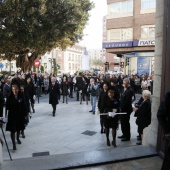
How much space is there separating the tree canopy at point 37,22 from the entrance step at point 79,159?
15.4m

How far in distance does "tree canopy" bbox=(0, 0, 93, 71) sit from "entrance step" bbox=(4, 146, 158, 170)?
15.4 metres

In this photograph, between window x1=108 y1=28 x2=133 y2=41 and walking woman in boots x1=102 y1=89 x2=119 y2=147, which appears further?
window x1=108 y1=28 x2=133 y2=41

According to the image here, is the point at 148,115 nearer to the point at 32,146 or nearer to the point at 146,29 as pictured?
the point at 32,146

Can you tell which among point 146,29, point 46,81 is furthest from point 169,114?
point 146,29

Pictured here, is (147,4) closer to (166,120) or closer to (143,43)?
(143,43)

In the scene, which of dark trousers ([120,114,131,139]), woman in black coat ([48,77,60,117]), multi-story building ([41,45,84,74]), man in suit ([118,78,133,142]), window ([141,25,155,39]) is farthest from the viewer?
multi-story building ([41,45,84,74])

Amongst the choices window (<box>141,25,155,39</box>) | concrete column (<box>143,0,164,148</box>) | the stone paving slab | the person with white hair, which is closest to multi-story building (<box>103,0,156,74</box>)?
window (<box>141,25,155,39</box>)

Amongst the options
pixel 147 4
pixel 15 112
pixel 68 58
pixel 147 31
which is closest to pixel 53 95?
pixel 15 112

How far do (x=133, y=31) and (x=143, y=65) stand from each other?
4462 millimetres

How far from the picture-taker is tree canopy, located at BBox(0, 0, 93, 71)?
1831 centimetres

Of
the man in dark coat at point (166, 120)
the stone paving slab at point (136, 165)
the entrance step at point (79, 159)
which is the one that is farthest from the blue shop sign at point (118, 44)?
the man in dark coat at point (166, 120)

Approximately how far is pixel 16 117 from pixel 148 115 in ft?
11.5

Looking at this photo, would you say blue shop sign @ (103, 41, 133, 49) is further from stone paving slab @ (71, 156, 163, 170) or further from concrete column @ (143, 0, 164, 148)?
stone paving slab @ (71, 156, 163, 170)

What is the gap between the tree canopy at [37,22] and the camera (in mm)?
18312
